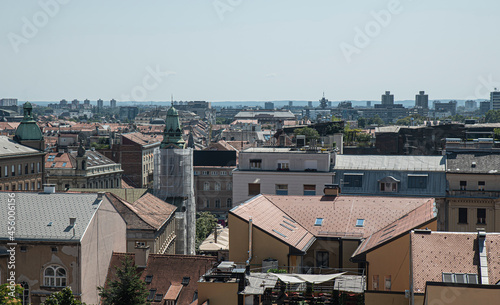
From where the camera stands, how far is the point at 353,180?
52406mm

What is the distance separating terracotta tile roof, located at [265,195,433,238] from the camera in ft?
114

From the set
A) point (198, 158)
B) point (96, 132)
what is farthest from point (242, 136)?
point (198, 158)

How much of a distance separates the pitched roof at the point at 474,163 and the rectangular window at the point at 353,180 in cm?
608

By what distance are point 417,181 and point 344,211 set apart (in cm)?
1638

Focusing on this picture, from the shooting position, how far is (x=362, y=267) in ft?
99.3

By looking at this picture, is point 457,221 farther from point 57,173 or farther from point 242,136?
point 242,136

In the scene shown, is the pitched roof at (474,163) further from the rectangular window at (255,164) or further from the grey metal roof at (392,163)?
the rectangular window at (255,164)

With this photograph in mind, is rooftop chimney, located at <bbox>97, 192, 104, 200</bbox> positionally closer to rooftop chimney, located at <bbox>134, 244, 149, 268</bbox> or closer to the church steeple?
rooftop chimney, located at <bbox>134, 244, 149, 268</bbox>

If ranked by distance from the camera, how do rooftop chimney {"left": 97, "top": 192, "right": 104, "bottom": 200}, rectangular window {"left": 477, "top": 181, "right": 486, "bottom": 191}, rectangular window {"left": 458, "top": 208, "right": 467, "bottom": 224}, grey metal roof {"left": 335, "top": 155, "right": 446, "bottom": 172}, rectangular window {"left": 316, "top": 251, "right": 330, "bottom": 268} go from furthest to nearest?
grey metal roof {"left": 335, "top": 155, "right": 446, "bottom": 172}
rectangular window {"left": 477, "top": 181, "right": 486, "bottom": 191}
rectangular window {"left": 458, "top": 208, "right": 467, "bottom": 224}
rooftop chimney {"left": 97, "top": 192, "right": 104, "bottom": 200}
rectangular window {"left": 316, "top": 251, "right": 330, "bottom": 268}

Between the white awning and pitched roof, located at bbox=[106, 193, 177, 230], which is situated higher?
the white awning

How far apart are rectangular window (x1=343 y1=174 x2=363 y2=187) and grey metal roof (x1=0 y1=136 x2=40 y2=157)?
4051 cm

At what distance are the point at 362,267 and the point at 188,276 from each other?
517 inches

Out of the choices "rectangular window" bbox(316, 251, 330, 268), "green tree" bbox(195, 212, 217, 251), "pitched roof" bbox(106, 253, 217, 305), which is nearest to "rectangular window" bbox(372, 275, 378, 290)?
"rectangular window" bbox(316, 251, 330, 268)

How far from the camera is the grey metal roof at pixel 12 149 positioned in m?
78.2
